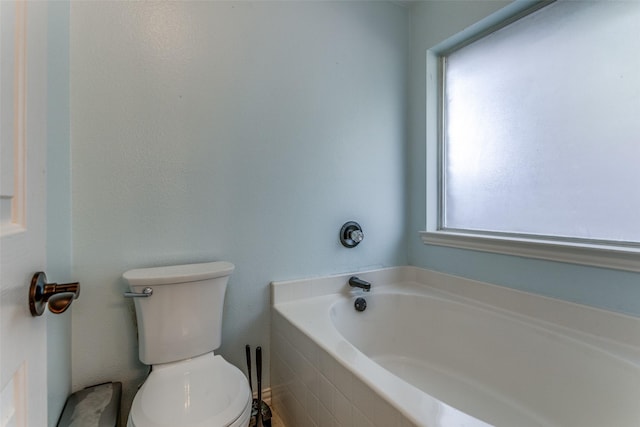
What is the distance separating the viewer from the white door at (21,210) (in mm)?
380

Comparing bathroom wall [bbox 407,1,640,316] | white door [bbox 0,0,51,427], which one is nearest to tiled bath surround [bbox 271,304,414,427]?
white door [bbox 0,0,51,427]

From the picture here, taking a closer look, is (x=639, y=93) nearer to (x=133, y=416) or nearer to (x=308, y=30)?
(x=308, y=30)

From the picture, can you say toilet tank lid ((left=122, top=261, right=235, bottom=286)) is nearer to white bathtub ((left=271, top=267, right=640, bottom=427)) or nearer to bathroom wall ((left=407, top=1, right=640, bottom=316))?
white bathtub ((left=271, top=267, right=640, bottom=427))

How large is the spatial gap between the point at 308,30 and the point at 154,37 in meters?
0.80

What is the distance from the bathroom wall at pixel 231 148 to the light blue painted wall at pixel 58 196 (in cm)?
5

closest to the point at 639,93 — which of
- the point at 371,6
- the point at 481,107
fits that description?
the point at 481,107

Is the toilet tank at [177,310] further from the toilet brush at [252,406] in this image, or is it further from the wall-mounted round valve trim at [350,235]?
the wall-mounted round valve trim at [350,235]

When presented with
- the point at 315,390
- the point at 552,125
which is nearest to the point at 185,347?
the point at 315,390

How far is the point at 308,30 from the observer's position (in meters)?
1.63

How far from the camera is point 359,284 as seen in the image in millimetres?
1675

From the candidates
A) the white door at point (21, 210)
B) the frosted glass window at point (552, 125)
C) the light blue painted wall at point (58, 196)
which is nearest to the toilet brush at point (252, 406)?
the light blue painted wall at point (58, 196)

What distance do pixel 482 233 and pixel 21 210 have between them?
1.84m

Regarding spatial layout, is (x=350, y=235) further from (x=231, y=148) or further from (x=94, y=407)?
(x=94, y=407)

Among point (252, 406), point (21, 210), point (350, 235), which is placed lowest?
point (252, 406)
